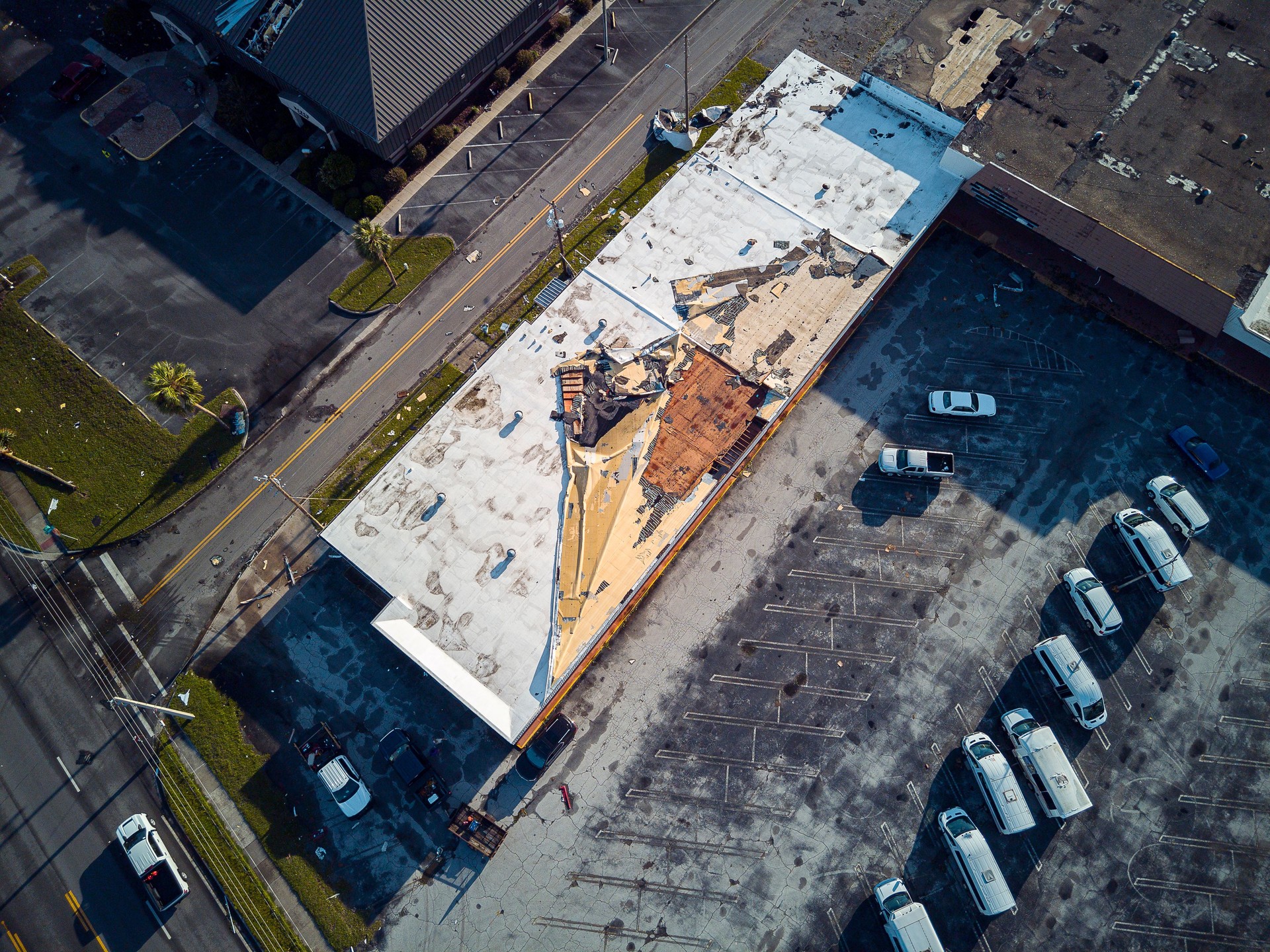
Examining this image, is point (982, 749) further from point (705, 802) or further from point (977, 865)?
point (705, 802)

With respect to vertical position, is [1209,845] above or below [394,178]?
below

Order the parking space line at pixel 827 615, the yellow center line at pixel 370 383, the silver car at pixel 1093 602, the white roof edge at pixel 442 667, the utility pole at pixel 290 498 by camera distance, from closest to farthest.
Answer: the white roof edge at pixel 442 667, the silver car at pixel 1093 602, the parking space line at pixel 827 615, the yellow center line at pixel 370 383, the utility pole at pixel 290 498

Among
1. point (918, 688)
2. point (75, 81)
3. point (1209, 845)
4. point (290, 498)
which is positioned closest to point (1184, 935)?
point (1209, 845)

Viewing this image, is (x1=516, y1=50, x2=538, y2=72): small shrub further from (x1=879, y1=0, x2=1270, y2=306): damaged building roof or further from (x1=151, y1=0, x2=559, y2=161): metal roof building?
(x1=879, y1=0, x2=1270, y2=306): damaged building roof

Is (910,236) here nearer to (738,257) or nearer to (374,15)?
(738,257)

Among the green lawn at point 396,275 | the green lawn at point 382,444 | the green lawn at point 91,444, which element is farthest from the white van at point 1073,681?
the green lawn at point 91,444

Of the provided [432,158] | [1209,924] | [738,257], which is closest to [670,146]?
[738,257]

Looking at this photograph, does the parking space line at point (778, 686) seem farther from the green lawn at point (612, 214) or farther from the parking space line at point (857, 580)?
the green lawn at point (612, 214)
